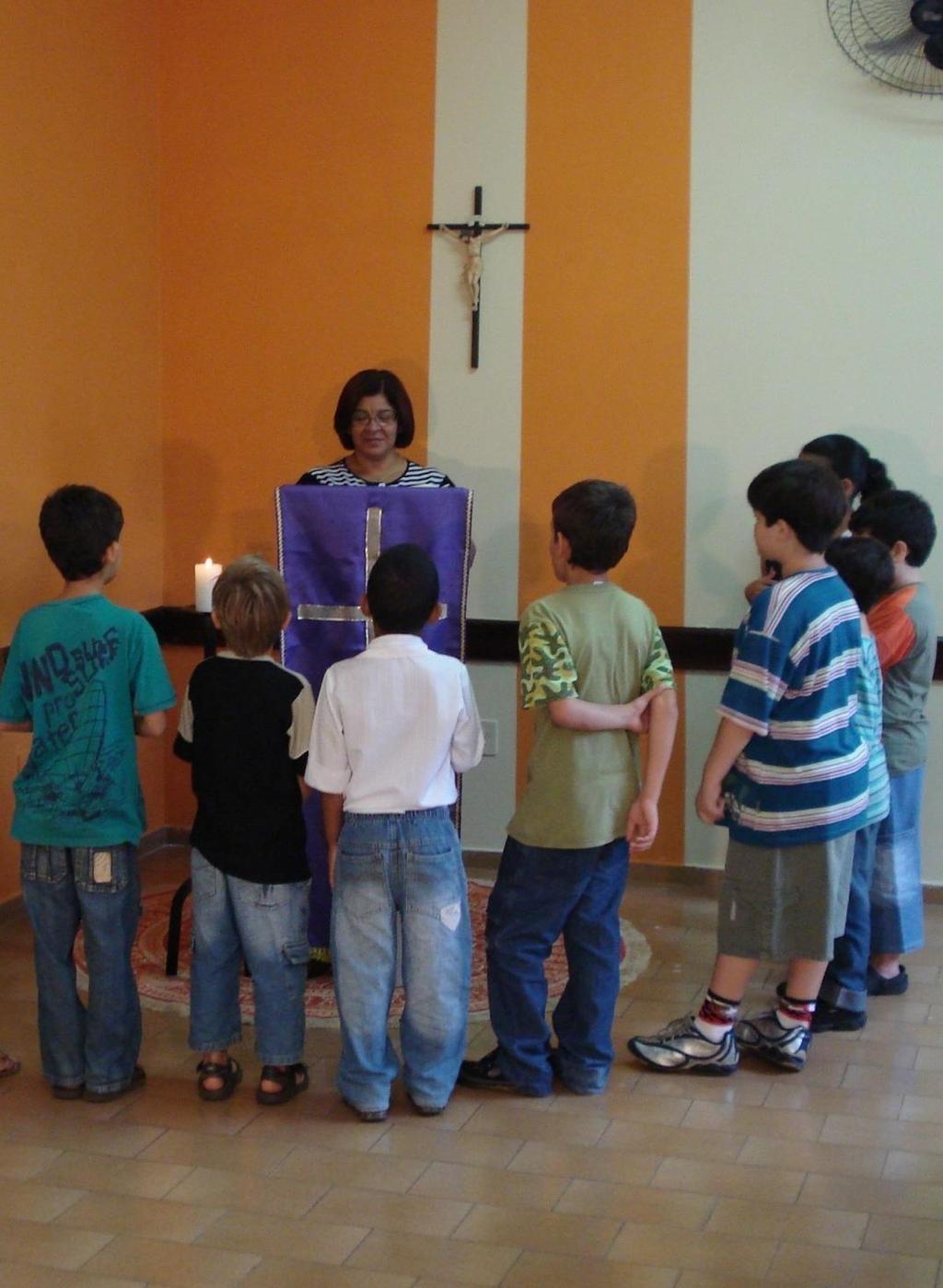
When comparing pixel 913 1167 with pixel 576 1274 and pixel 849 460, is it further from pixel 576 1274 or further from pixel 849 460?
pixel 849 460

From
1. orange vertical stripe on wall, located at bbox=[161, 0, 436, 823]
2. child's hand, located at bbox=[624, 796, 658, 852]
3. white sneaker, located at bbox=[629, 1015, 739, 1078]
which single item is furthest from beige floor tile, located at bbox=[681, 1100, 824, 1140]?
orange vertical stripe on wall, located at bbox=[161, 0, 436, 823]

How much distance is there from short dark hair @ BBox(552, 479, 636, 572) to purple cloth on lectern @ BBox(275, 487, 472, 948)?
64cm

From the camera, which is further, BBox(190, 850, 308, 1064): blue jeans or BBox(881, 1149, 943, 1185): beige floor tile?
BBox(190, 850, 308, 1064): blue jeans

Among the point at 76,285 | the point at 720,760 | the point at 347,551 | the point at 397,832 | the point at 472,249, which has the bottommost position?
the point at 397,832

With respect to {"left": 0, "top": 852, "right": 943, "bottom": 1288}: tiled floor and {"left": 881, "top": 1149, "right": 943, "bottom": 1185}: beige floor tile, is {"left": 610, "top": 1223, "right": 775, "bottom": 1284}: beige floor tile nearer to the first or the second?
{"left": 0, "top": 852, "right": 943, "bottom": 1288}: tiled floor

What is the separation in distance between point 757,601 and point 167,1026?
61.4 inches

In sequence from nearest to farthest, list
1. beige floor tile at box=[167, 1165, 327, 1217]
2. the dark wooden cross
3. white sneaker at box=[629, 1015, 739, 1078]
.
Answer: beige floor tile at box=[167, 1165, 327, 1217] < white sneaker at box=[629, 1015, 739, 1078] < the dark wooden cross

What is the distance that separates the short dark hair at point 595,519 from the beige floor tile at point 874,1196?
3.72ft

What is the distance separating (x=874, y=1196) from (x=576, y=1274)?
1.91 ft

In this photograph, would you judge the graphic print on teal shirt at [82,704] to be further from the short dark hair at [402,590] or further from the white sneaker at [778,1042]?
the white sneaker at [778,1042]

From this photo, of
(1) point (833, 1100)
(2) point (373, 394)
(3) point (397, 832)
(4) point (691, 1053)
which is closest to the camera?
(3) point (397, 832)

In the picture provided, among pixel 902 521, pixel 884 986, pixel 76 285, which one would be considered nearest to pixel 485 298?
pixel 76 285

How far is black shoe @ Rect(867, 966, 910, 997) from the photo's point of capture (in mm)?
3600

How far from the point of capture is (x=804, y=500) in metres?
2.89
